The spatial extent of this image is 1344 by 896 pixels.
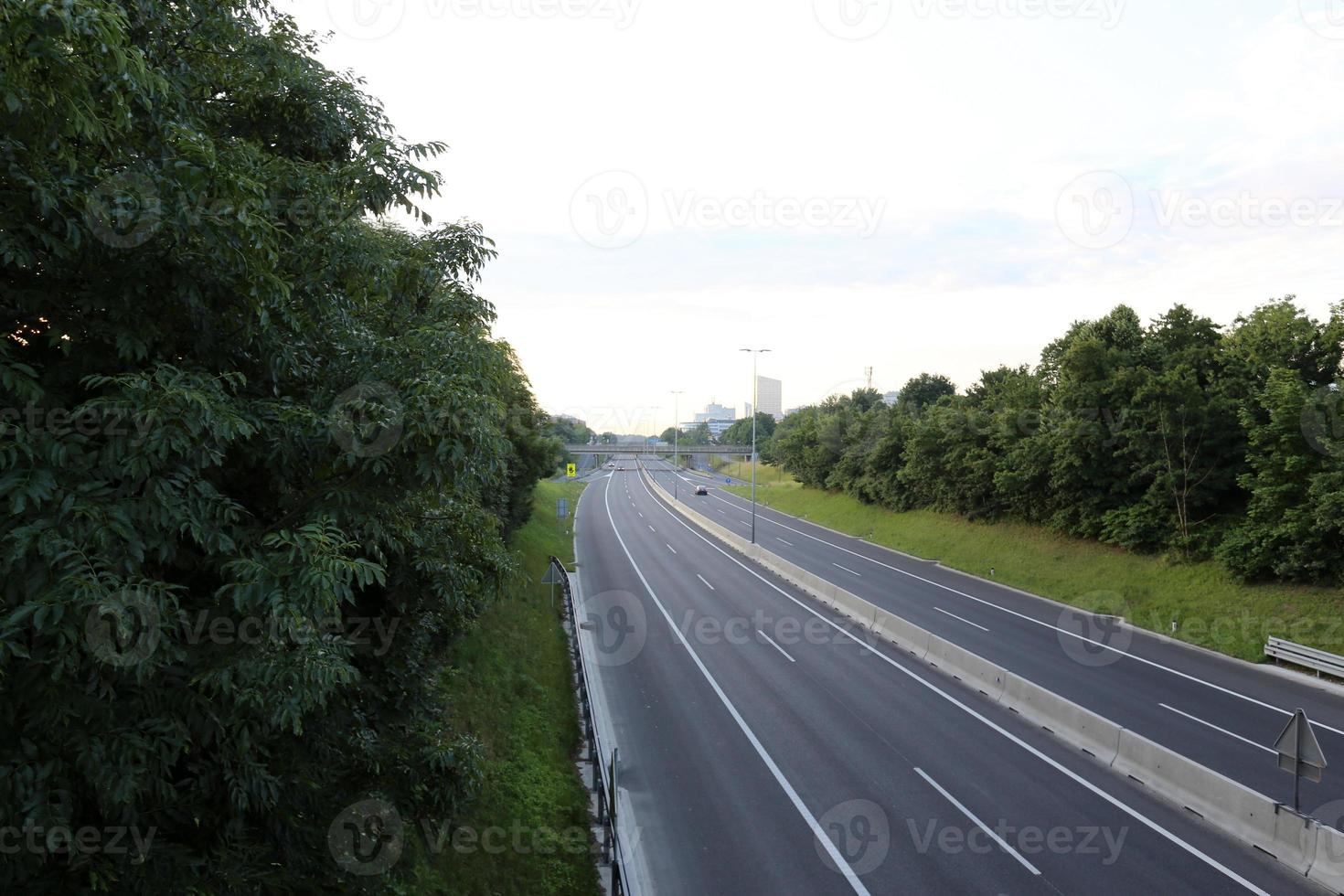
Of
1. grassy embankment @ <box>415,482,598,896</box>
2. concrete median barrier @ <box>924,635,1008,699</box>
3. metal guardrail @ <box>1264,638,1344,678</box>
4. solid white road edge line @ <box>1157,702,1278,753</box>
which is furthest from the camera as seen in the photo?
metal guardrail @ <box>1264,638,1344,678</box>

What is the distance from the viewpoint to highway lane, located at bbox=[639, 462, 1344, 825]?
41.7 feet

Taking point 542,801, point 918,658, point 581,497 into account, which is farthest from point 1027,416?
point 581,497

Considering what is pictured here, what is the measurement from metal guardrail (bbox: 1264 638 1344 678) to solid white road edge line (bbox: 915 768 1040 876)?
39.7 feet

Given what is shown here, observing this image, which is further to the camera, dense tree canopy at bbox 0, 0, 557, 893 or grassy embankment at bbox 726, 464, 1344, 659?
grassy embankment at bbox 726, 464, 1344, 659

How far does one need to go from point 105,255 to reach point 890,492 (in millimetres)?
43747

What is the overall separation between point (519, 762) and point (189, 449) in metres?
9.60

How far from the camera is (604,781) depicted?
11203 mm

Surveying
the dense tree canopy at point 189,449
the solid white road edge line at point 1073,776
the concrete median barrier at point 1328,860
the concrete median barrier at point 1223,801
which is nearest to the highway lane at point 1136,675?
the concrete median barrier at point 1223,801

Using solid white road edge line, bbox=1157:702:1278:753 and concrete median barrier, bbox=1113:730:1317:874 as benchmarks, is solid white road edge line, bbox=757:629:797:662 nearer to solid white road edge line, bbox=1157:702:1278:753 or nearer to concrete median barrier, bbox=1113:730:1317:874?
concrete median barrier, bbox=1113:730:1317:874

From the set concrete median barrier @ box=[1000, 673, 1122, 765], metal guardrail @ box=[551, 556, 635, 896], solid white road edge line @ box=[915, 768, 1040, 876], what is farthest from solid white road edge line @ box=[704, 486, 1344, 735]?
metal guardrail @ box=[551, 556, 635, 896]

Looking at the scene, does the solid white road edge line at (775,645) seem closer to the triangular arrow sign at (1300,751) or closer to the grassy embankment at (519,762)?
the grassy embankment at (519,762)

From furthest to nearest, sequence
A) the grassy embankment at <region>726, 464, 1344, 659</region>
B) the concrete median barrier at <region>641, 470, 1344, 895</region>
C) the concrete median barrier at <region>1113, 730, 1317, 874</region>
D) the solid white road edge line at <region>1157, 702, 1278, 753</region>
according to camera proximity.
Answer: the grassy embankment at <region>726, 464, 1344, 659</region>, the solid white road edge line at <region>1157, 702, 1278, 753</region>, the concrete median barrier at <region>1113, 730, 1317, 874</region>, the concrete median barrier at <region>641, 470, 1344, 895</region>

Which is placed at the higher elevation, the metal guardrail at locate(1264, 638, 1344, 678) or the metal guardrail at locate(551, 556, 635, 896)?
the metal guardrail at locate(1264, 638, 1344, 678)

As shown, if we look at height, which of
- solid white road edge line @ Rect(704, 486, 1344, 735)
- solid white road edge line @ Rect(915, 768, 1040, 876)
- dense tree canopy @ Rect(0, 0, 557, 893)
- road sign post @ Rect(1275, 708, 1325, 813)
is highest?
dense tree canopy @ Rect(0, 0, 557, 893)
